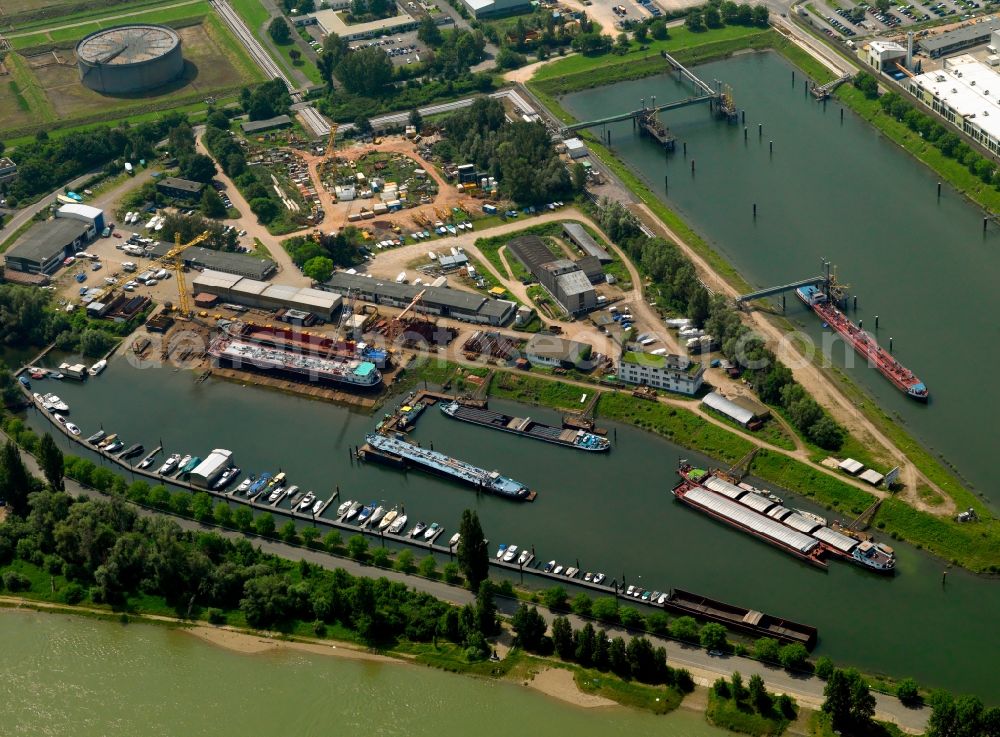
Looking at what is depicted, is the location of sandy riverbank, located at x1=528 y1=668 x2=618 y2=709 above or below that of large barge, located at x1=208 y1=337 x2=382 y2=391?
above

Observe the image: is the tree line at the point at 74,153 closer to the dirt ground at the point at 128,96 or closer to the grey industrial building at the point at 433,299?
the dirt ground at the point at 128,96

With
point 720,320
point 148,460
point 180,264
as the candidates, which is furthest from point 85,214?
point 720,320

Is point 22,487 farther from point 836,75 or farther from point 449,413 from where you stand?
point 836,75

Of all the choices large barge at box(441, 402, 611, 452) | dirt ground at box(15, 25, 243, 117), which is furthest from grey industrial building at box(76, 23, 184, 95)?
large barge at box(441, 402, 611, 452)

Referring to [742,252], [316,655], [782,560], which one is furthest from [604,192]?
[316,655]

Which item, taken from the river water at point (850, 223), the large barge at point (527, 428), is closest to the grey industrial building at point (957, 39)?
the river water at point (850, 223)

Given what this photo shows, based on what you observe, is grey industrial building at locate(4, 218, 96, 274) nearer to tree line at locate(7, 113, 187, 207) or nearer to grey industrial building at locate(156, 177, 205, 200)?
tree line at locate(7, 113, 187, 207)
